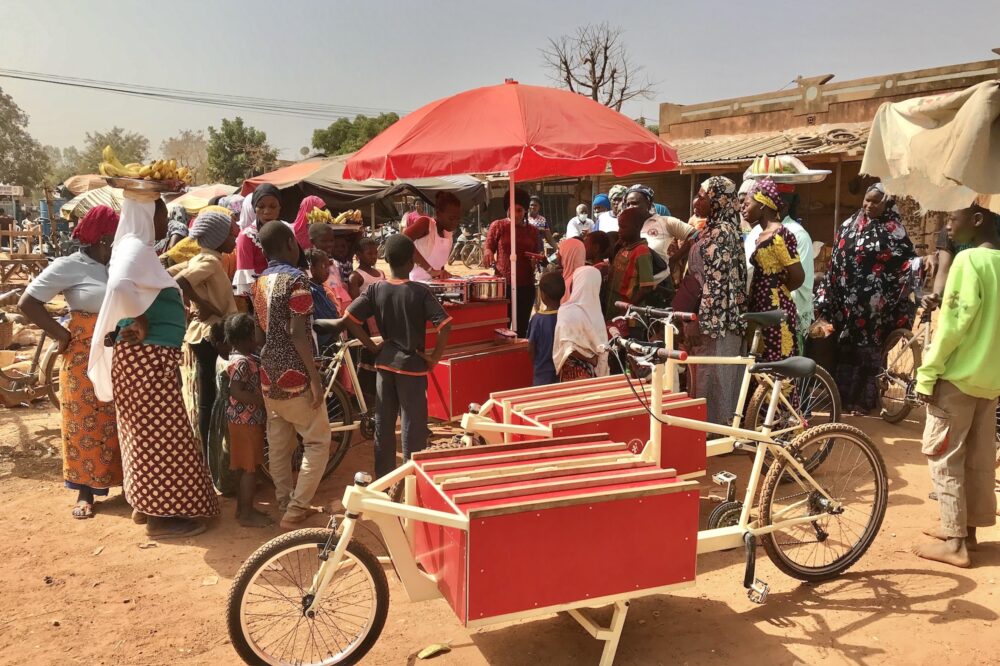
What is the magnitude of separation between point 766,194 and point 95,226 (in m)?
4.66

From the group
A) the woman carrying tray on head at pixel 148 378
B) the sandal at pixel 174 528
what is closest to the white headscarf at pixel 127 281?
the woman carrying tray on head at pixel 148 378

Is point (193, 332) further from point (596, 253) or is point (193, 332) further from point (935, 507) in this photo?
point (935, 507)

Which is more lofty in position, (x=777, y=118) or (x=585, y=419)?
(x=777, y=118)

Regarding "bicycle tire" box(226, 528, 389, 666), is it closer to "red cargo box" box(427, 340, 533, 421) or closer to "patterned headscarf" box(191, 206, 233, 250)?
"patterned headscarf" box(191, 206, 233, 250)

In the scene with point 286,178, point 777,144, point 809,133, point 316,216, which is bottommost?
point 316,216

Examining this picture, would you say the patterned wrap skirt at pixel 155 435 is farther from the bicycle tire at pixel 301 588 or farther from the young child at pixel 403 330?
the bicycle tire at pixel 301 588

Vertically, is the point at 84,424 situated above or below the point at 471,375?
below

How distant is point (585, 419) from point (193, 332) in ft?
9.43

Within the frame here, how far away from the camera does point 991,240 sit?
3.99m

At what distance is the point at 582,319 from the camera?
5484 millimetres

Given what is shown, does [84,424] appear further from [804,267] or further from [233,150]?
[233,150]

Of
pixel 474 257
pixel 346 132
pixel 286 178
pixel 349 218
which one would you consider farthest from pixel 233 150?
pixel 349 218

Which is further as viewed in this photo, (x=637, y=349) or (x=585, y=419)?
(x=585, y=419)

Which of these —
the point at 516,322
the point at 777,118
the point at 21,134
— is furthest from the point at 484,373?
the point at 21,134
